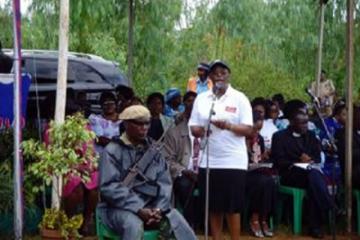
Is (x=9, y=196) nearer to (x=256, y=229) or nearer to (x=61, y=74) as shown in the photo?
(x=61, y=74)

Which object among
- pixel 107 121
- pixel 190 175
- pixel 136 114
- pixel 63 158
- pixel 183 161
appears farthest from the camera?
pixel 107 121

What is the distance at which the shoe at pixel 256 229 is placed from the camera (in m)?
7.62

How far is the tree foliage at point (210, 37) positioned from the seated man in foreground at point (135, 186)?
15.7 feet

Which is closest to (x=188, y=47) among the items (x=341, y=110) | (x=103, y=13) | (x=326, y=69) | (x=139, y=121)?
(x=326, y=69)

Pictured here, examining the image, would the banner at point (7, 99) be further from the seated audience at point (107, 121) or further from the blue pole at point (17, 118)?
the seated audience at point (107, 121)

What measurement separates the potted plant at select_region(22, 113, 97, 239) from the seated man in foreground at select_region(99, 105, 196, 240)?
0.71 m

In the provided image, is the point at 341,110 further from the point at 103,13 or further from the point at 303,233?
the point at 103,13

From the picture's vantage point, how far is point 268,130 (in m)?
8.55

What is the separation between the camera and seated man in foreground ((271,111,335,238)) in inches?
300

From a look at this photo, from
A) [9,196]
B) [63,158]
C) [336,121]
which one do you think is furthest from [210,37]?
[63,158]

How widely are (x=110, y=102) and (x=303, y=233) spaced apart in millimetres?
2372

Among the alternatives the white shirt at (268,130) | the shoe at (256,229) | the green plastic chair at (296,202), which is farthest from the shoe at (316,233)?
the white shirt at (268,130)

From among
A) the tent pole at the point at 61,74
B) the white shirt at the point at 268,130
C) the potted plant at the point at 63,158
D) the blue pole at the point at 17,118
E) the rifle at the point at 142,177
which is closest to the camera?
the rifle at the point at 142,177

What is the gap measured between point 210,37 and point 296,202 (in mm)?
10655
